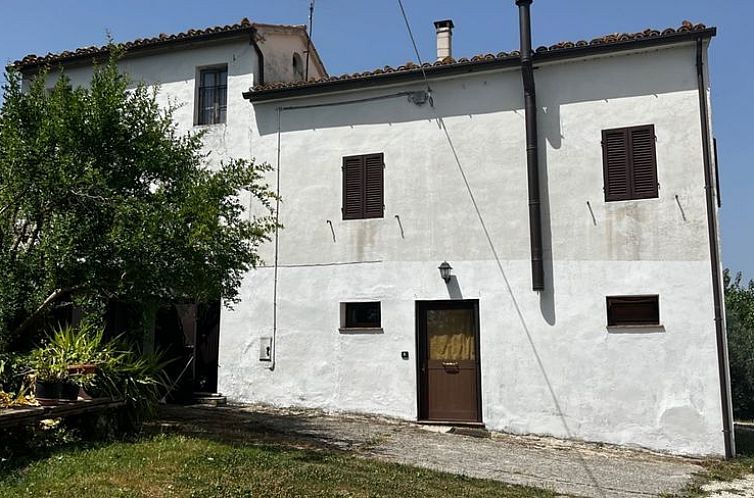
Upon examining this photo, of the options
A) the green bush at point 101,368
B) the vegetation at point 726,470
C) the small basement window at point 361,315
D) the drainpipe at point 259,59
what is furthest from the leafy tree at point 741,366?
the green bush at point 101,368

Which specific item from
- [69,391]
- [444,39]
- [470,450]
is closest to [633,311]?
[470,450]

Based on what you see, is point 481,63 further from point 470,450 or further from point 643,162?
point 470,450

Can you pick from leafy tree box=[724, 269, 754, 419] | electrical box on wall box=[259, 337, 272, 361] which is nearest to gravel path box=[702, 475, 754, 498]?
electrical box on wall box=[259, 337, 272, 361]

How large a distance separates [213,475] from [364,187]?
728cm

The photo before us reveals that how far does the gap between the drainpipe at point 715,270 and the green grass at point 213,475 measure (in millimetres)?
4690

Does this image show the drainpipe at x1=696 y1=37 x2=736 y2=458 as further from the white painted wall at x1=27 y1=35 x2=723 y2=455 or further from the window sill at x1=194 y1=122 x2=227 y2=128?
the window sill at x1=194 y1=122 x2=227 y2=128

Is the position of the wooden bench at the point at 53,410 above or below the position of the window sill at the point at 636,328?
below

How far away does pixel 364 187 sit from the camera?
13.5m

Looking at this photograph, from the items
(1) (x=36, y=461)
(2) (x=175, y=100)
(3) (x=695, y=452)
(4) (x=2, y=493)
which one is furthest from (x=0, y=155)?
(3) (x=695, y=452)

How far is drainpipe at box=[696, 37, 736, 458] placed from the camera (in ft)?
35.9

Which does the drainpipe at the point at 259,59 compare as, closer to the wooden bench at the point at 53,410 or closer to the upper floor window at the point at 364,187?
the upper floor window at the point at 364,187

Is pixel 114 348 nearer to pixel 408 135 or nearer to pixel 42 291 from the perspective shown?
pixel 42 291

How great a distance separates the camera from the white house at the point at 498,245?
11445 millimetres

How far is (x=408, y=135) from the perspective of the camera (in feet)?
43.9
